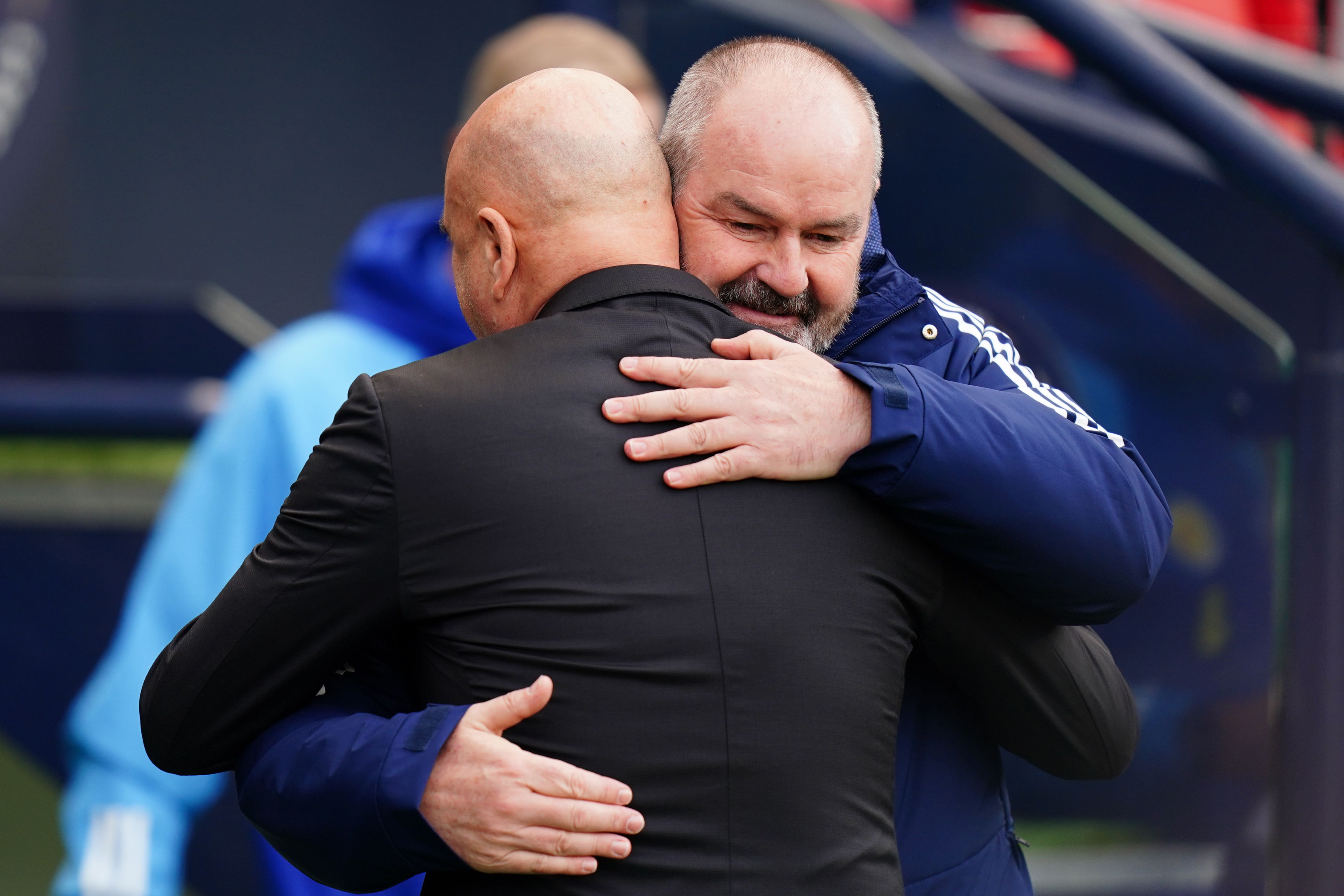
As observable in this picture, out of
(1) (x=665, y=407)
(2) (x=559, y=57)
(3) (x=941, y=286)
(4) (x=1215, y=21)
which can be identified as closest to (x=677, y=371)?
(1) (x=665, y=407)

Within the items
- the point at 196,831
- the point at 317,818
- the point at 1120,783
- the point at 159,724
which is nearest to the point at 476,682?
the point at 317,818

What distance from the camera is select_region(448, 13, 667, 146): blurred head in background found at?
2.28 meters

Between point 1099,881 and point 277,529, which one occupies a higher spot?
point 277,529

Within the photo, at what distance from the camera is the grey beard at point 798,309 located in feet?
4.68

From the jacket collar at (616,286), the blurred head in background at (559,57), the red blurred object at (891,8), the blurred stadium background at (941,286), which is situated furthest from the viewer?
the red blurred object at (891,8)

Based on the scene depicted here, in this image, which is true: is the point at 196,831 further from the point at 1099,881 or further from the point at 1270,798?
the point at 1270,798

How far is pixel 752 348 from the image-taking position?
125cm

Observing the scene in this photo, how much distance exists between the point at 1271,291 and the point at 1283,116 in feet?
5.98

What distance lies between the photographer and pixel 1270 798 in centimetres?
253

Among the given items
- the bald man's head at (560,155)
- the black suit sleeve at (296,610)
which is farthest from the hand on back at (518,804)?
the bald man's head at (560,155)

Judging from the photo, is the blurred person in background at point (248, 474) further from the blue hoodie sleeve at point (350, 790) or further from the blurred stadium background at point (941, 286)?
the blue hoodie sleeve at point (350, 790)

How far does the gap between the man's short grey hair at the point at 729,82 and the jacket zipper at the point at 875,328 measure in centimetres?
13

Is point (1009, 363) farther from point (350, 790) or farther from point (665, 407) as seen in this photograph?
point (350, 790)

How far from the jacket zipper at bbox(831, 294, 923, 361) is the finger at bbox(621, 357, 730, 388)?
10.3 inches
